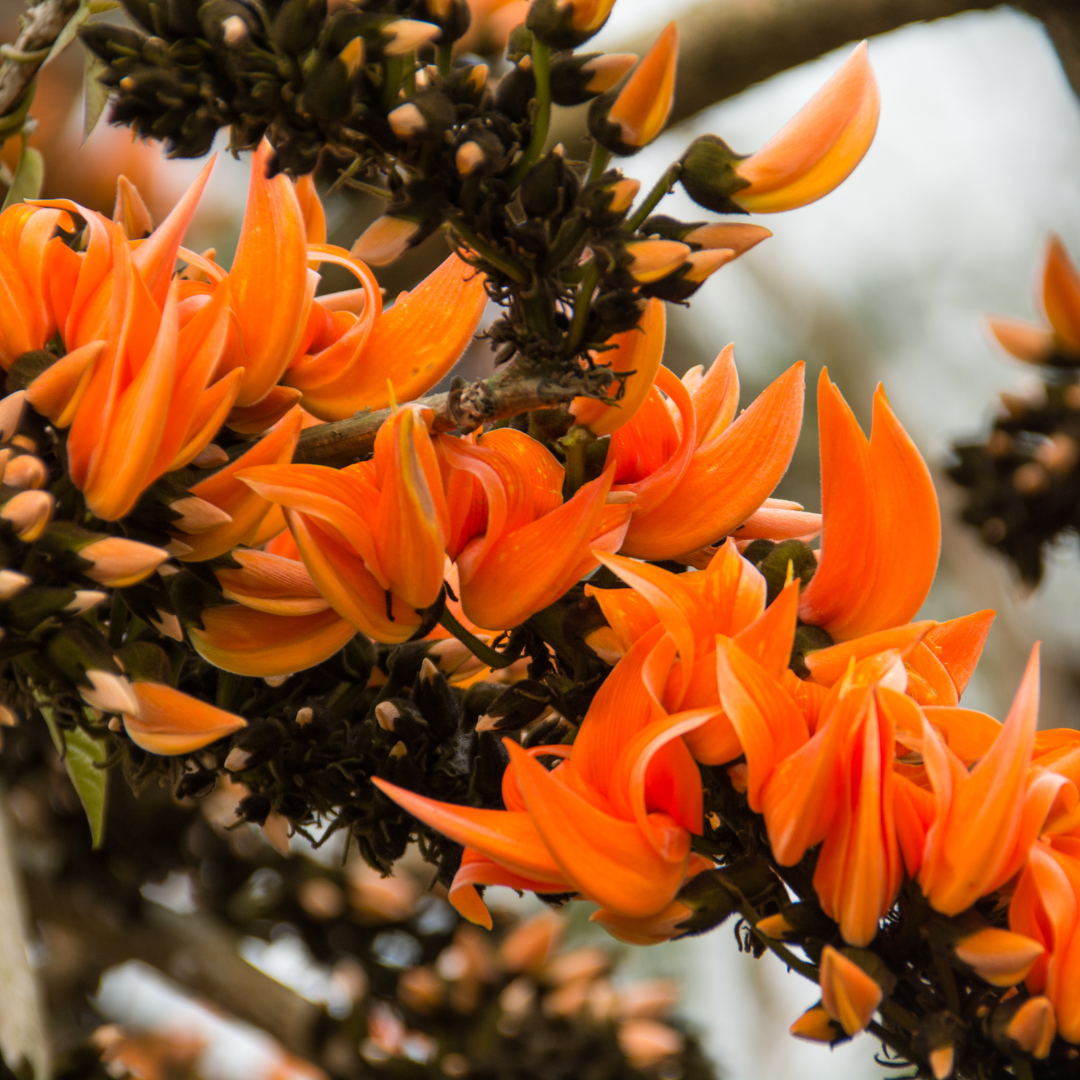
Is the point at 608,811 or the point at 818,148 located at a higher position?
the point at 818,148

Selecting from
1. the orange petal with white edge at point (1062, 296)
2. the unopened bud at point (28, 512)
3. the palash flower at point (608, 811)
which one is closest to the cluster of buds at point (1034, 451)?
the orange petal with white edge at point (1062, 296)

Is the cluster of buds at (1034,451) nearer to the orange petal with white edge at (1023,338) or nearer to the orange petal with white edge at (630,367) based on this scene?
the orange petal with white edge at (1023,338)

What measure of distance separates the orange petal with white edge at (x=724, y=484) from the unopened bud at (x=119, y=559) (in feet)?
0.43

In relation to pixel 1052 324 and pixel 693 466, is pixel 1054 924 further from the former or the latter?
pixel 1052 324

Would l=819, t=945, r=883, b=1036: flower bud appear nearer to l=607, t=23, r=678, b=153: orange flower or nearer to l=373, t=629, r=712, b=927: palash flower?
l=373, t=629, r=712, b=927: palash flower

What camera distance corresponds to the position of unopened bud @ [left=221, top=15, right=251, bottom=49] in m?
0.26

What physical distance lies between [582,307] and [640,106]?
5 centimetres

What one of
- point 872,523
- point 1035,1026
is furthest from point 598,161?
point 1035,1026

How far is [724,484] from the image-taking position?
1.08 ft

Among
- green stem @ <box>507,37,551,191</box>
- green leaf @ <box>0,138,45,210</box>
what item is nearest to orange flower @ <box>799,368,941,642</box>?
green stem @ <box>507,37,551,191</box>

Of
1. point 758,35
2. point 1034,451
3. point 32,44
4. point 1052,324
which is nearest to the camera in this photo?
point 32,44

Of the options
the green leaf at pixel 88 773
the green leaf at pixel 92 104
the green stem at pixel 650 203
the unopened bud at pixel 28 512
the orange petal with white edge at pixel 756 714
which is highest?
the green stem at pixel 650 203

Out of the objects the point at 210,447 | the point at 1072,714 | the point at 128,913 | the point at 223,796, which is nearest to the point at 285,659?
the point at 210,447

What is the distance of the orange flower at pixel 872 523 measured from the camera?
1.03ft
